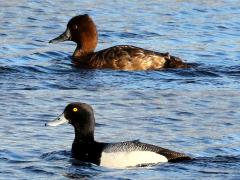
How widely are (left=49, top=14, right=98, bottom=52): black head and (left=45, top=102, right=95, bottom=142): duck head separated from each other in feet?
19.4

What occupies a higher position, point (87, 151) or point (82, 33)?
point (82, 33)

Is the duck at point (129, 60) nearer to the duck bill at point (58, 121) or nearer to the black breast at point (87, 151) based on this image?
the duck bill at point (58, 121)

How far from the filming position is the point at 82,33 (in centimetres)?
1981

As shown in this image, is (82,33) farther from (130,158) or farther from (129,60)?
(130,158)

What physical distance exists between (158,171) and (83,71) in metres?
5.68

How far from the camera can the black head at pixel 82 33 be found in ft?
64.5

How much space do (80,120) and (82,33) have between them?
626 cm

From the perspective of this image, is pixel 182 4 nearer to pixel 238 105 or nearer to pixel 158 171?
pixel 238 105

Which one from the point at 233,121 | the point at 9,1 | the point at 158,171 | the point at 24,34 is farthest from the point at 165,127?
the point at 9,1

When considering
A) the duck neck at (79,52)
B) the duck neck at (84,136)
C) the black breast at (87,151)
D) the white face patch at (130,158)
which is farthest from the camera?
the duck neck at (79,52)

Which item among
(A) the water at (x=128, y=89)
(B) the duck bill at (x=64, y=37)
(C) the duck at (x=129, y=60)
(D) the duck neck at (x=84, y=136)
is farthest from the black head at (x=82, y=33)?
(D) the duck neck at (x=84, y=136)

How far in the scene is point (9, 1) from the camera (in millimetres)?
23203

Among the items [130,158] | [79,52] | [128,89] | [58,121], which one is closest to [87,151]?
[58,121]

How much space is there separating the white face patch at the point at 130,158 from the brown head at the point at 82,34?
666cm
